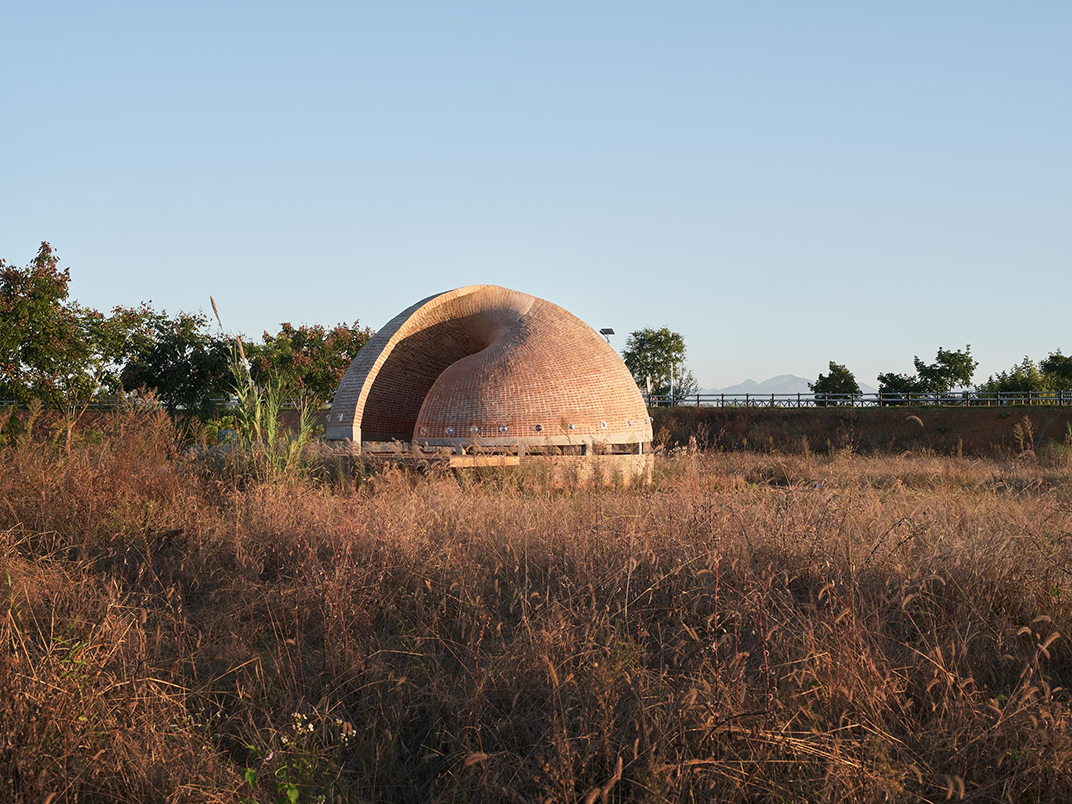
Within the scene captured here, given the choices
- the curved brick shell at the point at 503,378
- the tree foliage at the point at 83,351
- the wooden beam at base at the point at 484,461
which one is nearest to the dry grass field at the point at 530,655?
the wooden beam at base at the point at 484,461

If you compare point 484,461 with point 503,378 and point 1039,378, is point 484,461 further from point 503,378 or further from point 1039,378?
point 1039,378

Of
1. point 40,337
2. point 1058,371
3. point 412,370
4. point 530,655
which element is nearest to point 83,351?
point 40,337

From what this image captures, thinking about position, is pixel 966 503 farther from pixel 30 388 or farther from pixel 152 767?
pixel 30 388

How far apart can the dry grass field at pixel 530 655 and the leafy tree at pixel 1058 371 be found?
151ft

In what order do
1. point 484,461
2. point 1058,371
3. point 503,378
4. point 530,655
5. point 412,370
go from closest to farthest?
point 530,655
point 484,461
point 503,378
point 412,370
point 1058,371

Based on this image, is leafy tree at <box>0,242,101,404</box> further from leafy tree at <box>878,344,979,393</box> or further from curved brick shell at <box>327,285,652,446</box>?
leafy tree at <box>878,344,979,393</box>

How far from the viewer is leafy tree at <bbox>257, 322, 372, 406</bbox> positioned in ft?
110

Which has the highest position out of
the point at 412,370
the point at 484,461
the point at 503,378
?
the point at 412,370

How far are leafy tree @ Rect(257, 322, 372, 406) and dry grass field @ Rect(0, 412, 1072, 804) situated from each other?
89.7 feet

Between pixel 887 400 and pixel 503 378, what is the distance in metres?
31.2

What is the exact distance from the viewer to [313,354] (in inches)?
1463

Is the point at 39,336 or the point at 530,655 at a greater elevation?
the point at 39,336

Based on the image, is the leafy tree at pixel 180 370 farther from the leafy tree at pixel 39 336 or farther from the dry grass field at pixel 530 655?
the dry grass field at pixel 530 655

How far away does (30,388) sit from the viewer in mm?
20516
